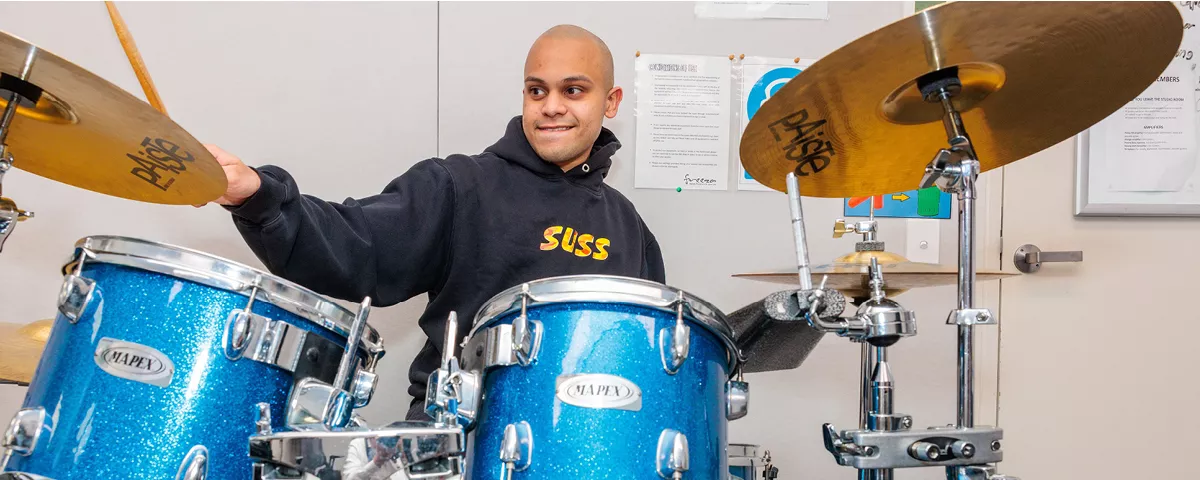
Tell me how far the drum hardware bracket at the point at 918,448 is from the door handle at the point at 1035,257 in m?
1.03

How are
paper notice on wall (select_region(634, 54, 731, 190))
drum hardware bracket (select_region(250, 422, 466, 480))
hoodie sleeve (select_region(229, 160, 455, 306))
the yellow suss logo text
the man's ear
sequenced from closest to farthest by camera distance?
drum hardware bracket (select_region(250, 422, 466, 480))
hoodie sleeve (select_region(229, 160, 455, 306))
the yellow suss logo text
the man's ear
paper notice on wall (select_region(634, 54, 731, 190))

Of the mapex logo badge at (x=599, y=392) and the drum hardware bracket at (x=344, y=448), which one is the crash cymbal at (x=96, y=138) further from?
the mapex logo badge at (x=599, y=392)

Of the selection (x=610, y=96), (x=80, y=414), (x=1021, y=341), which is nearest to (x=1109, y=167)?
(x=1021, y=341)

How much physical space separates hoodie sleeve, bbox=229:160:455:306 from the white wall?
343 mm

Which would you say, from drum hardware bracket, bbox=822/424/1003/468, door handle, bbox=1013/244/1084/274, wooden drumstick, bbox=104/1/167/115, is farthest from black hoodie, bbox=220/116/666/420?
door handle, bbox=1013/244/1084/274

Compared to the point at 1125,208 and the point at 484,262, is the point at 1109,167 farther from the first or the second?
the point at 484,262

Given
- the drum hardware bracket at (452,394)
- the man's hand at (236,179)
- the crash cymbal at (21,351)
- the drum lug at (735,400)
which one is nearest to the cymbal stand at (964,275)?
the drum lug at (735,400)

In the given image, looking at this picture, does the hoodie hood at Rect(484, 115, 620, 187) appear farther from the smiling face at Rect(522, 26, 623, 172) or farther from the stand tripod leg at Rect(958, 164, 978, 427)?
the stand tripod leg at Rect(958, 164, 978, 427)

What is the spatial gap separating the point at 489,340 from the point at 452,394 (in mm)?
94

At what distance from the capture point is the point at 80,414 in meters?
0.99

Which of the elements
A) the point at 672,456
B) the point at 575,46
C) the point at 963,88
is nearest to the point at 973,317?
the point at 963,88

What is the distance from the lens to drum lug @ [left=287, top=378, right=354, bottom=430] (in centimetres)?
107

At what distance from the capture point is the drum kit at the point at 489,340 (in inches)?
39.1

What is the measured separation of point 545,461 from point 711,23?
130cm
